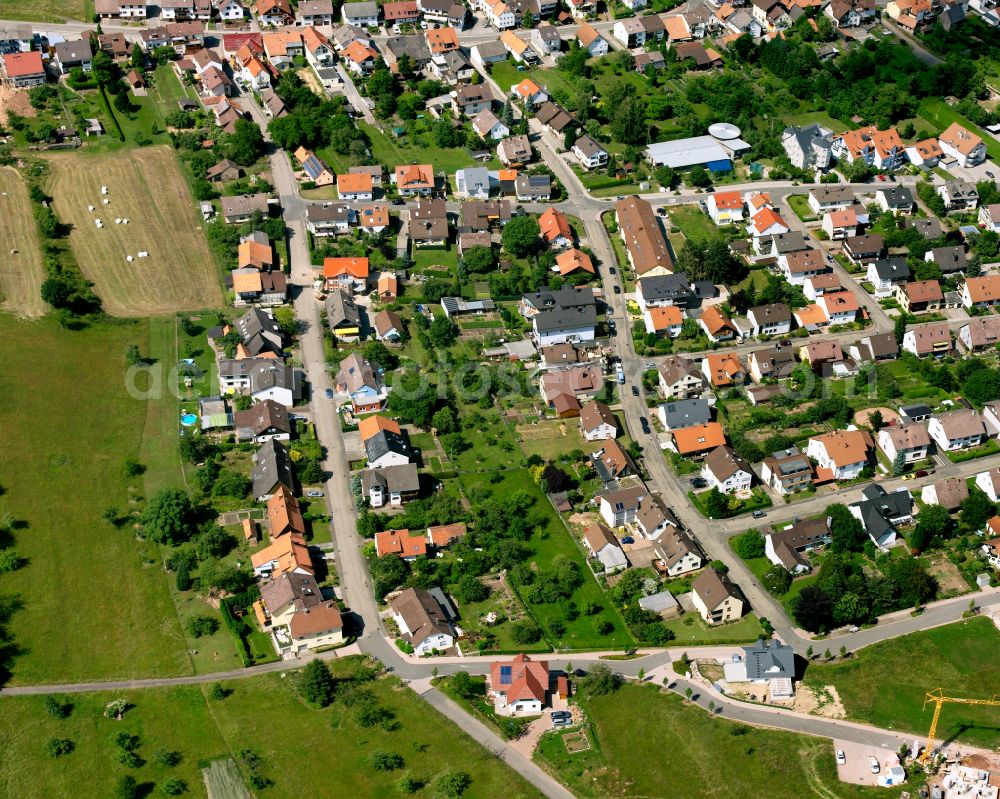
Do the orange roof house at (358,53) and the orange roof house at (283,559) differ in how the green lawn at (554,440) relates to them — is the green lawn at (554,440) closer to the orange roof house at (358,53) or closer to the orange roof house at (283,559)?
the orange roof house at (283,559)

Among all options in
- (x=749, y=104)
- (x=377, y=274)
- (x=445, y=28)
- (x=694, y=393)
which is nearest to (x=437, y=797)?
(x=694, y=393)

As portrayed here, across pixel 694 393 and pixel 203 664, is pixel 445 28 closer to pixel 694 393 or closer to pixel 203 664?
pixel 694 393

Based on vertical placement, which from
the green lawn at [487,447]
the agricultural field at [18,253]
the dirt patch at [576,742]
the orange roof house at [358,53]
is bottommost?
the dirt patch at [576,742]

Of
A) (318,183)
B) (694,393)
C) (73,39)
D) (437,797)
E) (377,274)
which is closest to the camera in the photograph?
(437,797)

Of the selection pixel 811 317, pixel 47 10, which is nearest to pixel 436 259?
pixel 811 317

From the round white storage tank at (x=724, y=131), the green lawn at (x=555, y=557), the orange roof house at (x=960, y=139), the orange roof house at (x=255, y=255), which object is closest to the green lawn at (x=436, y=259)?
the orange roof house at (x=255, y=255)
